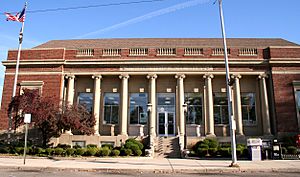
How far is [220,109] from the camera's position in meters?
27.8

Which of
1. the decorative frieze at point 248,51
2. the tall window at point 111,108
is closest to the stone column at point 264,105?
the decorative frieze at point 248,51

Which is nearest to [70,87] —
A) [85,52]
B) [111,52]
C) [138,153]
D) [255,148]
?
[85,52]

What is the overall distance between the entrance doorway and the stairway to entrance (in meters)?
2.90

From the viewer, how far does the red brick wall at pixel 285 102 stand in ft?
82.3

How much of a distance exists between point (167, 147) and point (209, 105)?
21.1 feet

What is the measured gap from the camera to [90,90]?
1126 inches

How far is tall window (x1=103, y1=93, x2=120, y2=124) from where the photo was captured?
2803 centimetres

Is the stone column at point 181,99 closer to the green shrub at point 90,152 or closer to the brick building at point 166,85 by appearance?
the brick building at point 166,85

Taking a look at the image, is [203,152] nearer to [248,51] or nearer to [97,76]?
[248,51]

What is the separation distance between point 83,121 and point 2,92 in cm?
1115

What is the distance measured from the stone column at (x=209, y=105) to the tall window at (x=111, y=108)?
9.34 m

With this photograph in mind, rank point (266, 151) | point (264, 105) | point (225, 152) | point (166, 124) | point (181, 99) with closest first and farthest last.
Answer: point (266, 151), point (225, 152), point (264, 105), point (181, 99), point (166, 124)

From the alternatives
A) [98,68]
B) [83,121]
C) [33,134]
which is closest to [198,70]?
[98,68]

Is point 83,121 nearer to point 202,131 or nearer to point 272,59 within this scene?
point 202,131
